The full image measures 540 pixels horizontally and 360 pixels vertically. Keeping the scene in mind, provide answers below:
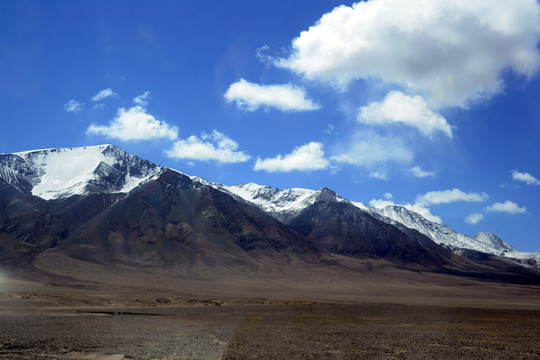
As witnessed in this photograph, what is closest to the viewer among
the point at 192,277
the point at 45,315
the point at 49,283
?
the point at 45,315

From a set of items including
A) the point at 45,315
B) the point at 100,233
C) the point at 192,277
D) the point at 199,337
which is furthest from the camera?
the point at 100,233

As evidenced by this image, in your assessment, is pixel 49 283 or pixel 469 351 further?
pixel 49 283

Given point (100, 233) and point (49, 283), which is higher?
point (100, 233)

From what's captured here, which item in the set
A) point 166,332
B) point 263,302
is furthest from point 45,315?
point 263,302

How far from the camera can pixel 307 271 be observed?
181625mm

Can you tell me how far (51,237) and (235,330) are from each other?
6174 inches

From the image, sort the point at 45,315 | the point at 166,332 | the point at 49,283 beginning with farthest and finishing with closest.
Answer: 1. the point at 49,283
2. the point at 45,315
3. the point at 166,332

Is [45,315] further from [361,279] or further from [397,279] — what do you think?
[397,279]

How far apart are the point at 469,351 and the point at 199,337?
66.0 ft

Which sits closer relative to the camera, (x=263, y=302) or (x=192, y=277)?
(x=263, y=302)

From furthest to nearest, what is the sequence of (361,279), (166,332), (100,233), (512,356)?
(100,233), (361,279), (166,332), (512,356)

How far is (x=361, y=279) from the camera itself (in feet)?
578

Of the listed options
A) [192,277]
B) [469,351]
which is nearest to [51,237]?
[192,277]

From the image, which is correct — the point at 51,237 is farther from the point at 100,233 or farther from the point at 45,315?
the point at 45,315
